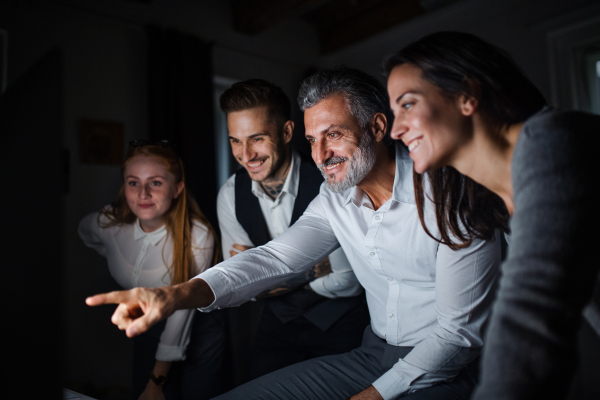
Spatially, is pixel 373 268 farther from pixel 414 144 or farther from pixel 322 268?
pixel 414 144

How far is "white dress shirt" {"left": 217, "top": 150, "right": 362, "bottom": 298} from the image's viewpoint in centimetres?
96

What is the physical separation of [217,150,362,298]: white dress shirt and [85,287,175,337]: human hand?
29cm

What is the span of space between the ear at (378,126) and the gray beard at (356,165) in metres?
0.02

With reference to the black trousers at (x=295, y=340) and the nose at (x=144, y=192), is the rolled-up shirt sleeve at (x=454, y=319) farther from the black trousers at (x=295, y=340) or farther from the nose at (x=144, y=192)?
the nose at (x=144, y=192)

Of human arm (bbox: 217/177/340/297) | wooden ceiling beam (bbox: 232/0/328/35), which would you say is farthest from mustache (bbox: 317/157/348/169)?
wooden ceiling beam (bbox: 232/0/328/35)

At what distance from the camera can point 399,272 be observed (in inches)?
34.7

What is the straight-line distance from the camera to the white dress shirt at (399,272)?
0.79 meters

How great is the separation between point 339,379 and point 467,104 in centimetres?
67

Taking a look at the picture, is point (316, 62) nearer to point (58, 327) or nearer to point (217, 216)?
point (217, 216)

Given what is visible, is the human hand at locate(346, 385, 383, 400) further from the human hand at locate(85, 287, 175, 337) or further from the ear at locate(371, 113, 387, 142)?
the ear at locate(371, 113, 387, 142)

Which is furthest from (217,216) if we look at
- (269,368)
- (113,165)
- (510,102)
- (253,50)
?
(253,50)

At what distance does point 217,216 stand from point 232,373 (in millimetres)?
395

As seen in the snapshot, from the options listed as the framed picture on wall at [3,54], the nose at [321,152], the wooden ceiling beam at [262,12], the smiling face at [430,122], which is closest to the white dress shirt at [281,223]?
the nose at [321,152]

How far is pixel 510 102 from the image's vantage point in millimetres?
603
